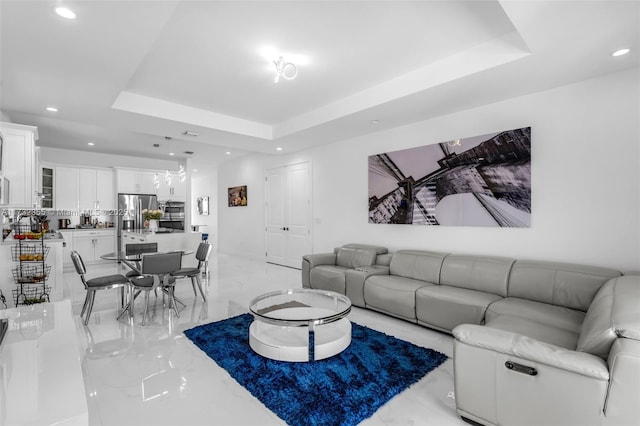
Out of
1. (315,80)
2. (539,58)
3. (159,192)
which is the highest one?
(315,80)

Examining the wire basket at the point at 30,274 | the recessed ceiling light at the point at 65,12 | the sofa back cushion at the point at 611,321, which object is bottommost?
the wire basket at the point at 30,274

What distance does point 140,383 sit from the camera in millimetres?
2471

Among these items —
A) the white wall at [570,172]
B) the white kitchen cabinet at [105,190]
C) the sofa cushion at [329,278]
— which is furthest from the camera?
the white kitchen cabinet at [105,190]

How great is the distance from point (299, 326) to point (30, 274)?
4276 millimetres

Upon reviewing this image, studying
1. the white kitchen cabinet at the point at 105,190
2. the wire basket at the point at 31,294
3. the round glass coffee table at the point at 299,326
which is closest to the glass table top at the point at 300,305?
the round glass coffee table at the point at 299,326

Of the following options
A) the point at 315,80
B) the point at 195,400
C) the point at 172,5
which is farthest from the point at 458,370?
the point at 315,80

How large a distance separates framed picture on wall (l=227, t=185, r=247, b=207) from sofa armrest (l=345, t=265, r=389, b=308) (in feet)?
16.6

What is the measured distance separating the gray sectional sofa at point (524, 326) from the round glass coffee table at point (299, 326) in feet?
2.90

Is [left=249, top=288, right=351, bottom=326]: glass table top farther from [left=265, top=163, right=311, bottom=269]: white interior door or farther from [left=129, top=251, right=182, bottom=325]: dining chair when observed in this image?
[left=265, top=163, right=311, bottom=269]: white interior door

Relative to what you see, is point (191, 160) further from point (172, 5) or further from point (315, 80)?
point (172, 5)

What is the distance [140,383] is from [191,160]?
7674mm

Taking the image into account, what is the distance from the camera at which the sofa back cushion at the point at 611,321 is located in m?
1.64

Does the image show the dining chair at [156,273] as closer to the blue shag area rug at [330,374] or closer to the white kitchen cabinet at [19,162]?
the blue shag area rug at [330,374]

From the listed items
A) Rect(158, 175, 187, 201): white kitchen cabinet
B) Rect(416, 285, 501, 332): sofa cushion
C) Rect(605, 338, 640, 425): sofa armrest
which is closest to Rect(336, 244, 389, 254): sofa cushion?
Rect(416, 285, 501, 332): sofa cushion
